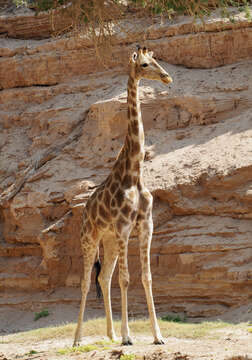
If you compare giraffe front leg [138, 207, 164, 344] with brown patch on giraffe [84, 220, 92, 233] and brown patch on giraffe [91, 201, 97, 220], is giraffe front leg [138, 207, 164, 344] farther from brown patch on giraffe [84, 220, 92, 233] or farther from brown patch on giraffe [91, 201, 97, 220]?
brown patch on giraffe [84, 220, 92, 233]

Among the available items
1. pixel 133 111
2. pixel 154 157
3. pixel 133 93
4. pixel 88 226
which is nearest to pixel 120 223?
pixel 88 226

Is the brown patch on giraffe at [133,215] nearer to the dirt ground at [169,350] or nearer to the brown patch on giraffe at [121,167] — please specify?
the brown patch on giraffe at [121,167]

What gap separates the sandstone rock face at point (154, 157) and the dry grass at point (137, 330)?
1484 mm

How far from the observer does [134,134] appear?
444 inches

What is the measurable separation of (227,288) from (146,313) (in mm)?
2178

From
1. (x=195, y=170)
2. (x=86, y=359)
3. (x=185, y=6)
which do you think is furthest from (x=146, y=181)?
(x=86, y=359)

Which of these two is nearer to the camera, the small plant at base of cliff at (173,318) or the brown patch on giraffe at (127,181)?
the brown patch on giraffe at (127,181)

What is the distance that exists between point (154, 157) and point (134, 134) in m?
5.83

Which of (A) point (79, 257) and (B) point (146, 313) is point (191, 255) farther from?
(A) point (79, 257)

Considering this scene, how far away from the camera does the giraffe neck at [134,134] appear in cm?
1115

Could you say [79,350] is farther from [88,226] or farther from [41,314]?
[41,314]

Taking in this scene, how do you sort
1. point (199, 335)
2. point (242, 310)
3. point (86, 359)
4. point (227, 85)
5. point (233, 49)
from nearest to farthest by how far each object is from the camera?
point (86, 359) → point (199, 335) → point (242, 310) → point (227, 85) → point (233, 49)

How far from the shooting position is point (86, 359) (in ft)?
31.0

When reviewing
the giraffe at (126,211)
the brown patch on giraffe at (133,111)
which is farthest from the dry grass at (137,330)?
the brown patch on giraffe at (133,111)
